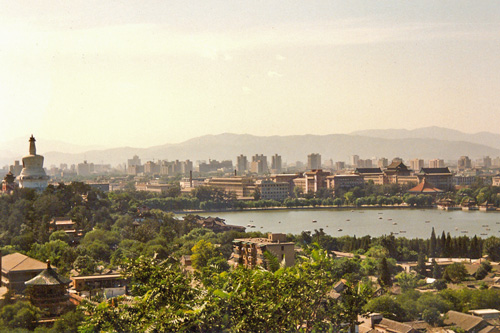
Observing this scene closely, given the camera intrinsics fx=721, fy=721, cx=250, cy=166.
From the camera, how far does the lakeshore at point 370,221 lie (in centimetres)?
1991

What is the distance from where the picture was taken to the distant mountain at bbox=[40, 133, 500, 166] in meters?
116

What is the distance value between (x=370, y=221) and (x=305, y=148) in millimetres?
104677

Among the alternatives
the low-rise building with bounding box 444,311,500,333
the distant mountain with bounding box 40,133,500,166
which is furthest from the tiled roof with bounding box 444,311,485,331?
the distant mountain with bounding box 40,133,500,166

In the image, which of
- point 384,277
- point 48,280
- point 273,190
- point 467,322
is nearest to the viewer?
point 48,280

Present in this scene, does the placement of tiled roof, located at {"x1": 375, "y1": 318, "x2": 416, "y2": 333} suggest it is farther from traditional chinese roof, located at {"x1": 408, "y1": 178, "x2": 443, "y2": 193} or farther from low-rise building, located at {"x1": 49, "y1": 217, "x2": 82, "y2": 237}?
traditional chinese roof, located at {"x1": 408, "y1": 178, "x2": 443, "y2": 193}

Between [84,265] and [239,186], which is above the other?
[239,186]

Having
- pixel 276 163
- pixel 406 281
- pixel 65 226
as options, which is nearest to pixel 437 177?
pixel 65 226

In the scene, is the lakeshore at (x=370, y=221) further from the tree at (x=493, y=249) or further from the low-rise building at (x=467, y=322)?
the low-rise building at (x=467, y=322)

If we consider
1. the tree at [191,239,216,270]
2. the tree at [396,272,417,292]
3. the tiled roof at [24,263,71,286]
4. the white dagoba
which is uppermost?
the white dagoba

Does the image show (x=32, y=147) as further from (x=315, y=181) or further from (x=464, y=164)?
(x=464, y=164)

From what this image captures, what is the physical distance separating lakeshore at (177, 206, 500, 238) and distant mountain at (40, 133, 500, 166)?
77077 mm

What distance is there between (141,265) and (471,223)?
20.2 meters

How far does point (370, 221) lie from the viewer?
2398 cm

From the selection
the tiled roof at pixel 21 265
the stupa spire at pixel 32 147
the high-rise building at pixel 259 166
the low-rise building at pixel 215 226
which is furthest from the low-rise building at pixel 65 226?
the high-rise building at pixel 259 166
